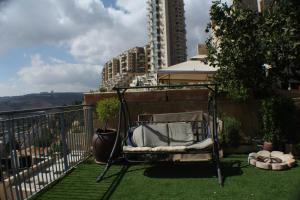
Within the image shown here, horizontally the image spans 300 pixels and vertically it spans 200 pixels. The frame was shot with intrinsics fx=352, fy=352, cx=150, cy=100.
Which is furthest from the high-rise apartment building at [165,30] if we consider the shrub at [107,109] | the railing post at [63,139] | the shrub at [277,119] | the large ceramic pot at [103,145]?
the railing post at [63,139]

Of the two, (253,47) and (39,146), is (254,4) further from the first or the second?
(39,146)

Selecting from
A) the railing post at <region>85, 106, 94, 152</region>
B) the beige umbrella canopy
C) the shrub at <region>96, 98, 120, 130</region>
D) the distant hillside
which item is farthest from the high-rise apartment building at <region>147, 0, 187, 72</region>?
the shrub at <region>96, 98, 120, 130</region>

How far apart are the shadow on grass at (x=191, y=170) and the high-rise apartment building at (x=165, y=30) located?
82.3 metres

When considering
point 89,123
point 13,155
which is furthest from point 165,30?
point 13,155

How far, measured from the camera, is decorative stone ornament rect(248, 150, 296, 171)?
19.9 ft

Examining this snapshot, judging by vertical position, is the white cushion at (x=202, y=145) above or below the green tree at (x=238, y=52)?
below

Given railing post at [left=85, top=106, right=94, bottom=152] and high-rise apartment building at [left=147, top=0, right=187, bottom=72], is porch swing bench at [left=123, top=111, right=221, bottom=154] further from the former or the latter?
high-rise apartment building at [left=147, top=0, right=187, bottom=72]

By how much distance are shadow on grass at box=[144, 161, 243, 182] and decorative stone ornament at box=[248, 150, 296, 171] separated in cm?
31

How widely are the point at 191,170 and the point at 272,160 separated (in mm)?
1539

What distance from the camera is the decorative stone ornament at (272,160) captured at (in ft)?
19.9

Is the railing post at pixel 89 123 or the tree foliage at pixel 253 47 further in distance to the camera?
the railing post at pixel 89 123

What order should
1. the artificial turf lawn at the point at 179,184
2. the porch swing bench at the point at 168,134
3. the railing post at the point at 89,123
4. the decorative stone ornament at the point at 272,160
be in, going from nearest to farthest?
the artificial turf lawn at the point at 179,184 < the decorative stone ornament at the point at 272,160 < the porch swing bench at the point at 168,134 < the railing post at the point at 89,123

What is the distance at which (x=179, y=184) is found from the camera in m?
5.41

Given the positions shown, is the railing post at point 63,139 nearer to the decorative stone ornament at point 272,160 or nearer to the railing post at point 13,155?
the railing post at point 13,155
